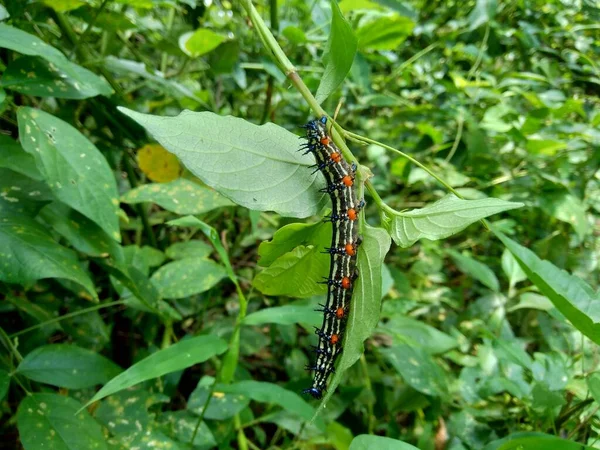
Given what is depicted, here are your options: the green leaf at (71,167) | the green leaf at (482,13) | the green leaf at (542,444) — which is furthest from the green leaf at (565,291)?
the green leaf at (482,13)

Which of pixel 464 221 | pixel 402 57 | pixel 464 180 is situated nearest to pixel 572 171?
pixel 464 180

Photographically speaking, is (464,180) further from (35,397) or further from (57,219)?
(35,397)

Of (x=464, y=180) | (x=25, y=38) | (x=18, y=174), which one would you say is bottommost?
(x=464, y=180)

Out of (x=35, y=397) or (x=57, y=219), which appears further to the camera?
(x=57, y=219)

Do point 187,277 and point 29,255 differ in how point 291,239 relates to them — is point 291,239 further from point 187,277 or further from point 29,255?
point 187,277

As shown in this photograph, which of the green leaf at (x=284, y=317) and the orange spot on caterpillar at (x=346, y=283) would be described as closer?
the orange spot on caterpillar at (x=346, y=283)

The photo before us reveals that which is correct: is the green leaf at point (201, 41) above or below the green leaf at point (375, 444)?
above

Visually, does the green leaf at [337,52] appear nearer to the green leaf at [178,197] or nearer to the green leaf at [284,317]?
the green leaf at [284,317]
